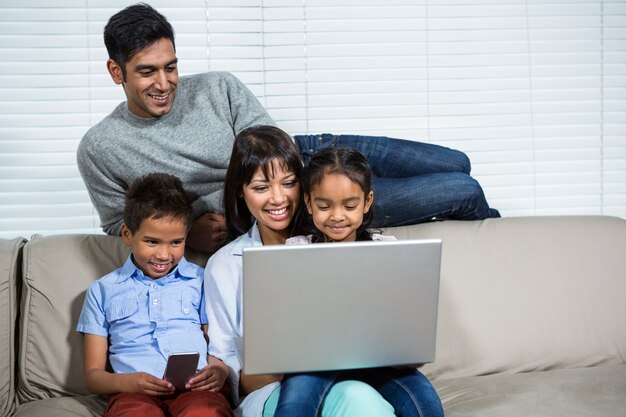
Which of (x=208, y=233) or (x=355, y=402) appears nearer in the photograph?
(x=355, y=402)

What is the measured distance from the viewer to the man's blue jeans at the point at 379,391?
1.46 metres

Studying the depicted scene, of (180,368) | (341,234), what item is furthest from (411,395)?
(180,368)

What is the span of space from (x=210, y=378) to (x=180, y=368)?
0.34 feet

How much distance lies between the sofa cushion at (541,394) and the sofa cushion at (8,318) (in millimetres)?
1145

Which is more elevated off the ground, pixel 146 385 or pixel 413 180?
pixel 413 180

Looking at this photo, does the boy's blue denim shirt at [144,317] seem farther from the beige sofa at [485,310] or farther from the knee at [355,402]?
the knee at [355,402]

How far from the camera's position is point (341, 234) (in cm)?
174

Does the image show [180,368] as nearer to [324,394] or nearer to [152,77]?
[324,394]

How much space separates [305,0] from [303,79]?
11.0 inches

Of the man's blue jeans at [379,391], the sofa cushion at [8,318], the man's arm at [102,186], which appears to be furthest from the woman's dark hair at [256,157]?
the sofa cushion at [8,318]

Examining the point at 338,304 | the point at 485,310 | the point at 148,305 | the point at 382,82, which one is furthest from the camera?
the point at 382,82

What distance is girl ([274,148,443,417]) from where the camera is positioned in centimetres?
148

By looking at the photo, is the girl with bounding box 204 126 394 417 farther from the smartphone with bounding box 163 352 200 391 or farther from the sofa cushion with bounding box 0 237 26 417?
the sofa cushion with bounding box 0 237 26 417

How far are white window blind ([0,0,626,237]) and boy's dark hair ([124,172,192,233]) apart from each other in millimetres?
752
